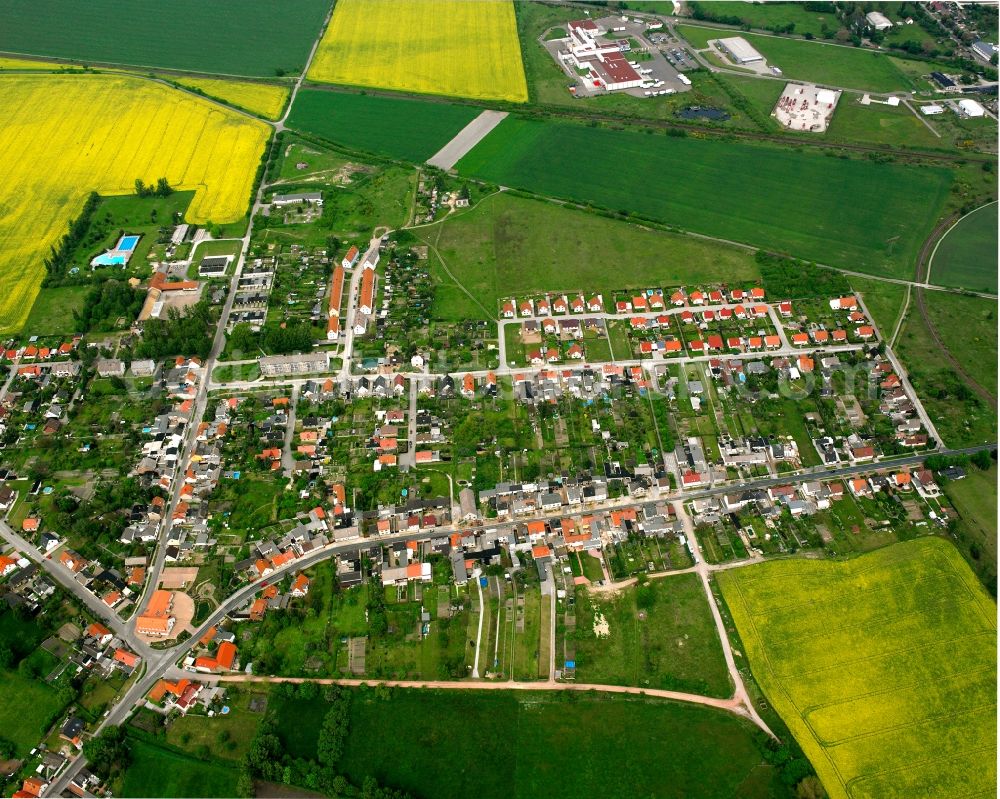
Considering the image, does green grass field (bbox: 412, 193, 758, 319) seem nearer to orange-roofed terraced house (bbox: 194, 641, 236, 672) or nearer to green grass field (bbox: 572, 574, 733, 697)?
green grass field (bbox: 572, 574, 733, 697)

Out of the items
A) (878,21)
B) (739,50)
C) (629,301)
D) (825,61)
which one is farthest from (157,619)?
(878,21)

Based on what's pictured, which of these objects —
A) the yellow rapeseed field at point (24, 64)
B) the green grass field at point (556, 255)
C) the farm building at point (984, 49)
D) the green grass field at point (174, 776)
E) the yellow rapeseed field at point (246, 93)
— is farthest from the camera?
the yellow rapeseed field at point (24, 64)

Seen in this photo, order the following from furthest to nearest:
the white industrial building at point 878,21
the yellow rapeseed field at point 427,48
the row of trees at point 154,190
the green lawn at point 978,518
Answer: the white industrial building at point 878,21, the yellow rapeseed field at point 427,48, the row of trees at point 154,190, the green lawn at point 978,518

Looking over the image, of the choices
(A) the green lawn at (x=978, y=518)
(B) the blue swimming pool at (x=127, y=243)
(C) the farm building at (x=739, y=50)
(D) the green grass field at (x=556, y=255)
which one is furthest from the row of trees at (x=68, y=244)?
(C) the farm building at (x=739, y=50)

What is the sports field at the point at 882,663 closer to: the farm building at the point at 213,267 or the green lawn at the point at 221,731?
the green lawn at the point at 221,731

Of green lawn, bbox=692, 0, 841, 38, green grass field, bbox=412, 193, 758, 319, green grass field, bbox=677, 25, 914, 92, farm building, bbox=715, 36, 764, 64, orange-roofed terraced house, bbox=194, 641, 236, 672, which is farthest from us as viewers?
green lawn, bbox=692, 0, 841, 38

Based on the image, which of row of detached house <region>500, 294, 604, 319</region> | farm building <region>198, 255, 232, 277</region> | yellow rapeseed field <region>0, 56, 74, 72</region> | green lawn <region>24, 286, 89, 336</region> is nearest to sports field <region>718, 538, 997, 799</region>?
row of detached house <region>500, 294, 604, 319</region>

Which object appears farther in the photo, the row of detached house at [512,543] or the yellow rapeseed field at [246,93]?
the yellow rapeseed field at [246,93]
